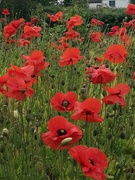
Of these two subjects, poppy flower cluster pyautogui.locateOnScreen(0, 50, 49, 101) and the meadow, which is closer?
the meadow

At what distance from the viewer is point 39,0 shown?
65.7ft

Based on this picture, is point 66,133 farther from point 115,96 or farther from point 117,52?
point 117,52

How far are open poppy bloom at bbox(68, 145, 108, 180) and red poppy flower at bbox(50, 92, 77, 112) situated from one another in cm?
43

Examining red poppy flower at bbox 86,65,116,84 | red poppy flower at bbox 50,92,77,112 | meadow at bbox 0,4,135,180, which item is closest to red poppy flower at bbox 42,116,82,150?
meadow at bbox 0,4,135,180

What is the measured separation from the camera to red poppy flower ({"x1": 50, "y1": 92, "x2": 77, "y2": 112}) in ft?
6.43

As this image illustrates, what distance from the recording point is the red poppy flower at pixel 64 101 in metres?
1.96

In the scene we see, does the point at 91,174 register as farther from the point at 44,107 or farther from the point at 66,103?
the point at 44,107

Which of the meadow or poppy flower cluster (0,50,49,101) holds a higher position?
poppy flower cluster (0,50,49,101)

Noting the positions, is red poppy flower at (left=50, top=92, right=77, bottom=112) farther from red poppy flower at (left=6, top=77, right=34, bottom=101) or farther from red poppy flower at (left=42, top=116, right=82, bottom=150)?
red poppy flower at (left=42, top=116, right=82, bottom=150)

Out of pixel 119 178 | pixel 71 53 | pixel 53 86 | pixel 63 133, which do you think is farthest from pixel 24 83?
pixel 53 86

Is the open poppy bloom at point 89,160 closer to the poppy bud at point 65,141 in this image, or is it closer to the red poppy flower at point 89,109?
the poppy bud at point 65,141

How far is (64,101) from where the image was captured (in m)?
1.98

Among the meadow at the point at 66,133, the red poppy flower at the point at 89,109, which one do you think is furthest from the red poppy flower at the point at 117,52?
the red poppy flower at the point at 89,109

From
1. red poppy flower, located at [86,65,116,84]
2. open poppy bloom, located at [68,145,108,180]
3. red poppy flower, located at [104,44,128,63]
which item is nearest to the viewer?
open poppy bloom, located at [68,145,108,180]
